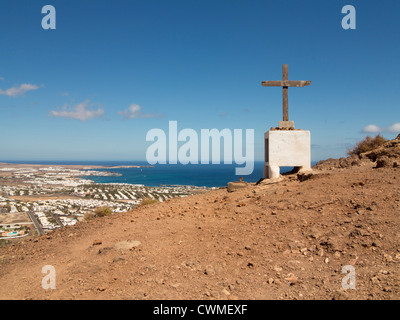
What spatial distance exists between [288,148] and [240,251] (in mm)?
5703

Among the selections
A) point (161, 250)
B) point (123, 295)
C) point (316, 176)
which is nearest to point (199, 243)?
point (161, 250)

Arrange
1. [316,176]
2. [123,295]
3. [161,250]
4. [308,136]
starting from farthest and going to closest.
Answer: [308,136], [316,176], [161,250], [123,295]

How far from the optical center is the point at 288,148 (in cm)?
959

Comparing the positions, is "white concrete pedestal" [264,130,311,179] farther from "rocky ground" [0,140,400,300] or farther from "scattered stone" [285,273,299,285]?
"scattered stone" [285,273,299,285]

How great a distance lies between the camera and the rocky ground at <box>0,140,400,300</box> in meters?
3.89

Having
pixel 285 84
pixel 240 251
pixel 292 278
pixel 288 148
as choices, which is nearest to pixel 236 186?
pixel 288 148

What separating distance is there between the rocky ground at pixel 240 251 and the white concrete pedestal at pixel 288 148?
198 cm

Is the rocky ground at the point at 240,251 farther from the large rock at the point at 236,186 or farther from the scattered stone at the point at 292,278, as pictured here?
the large rock at the point at 236,186

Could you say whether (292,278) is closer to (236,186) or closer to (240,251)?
(240,251)

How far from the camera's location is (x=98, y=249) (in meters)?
5.77
